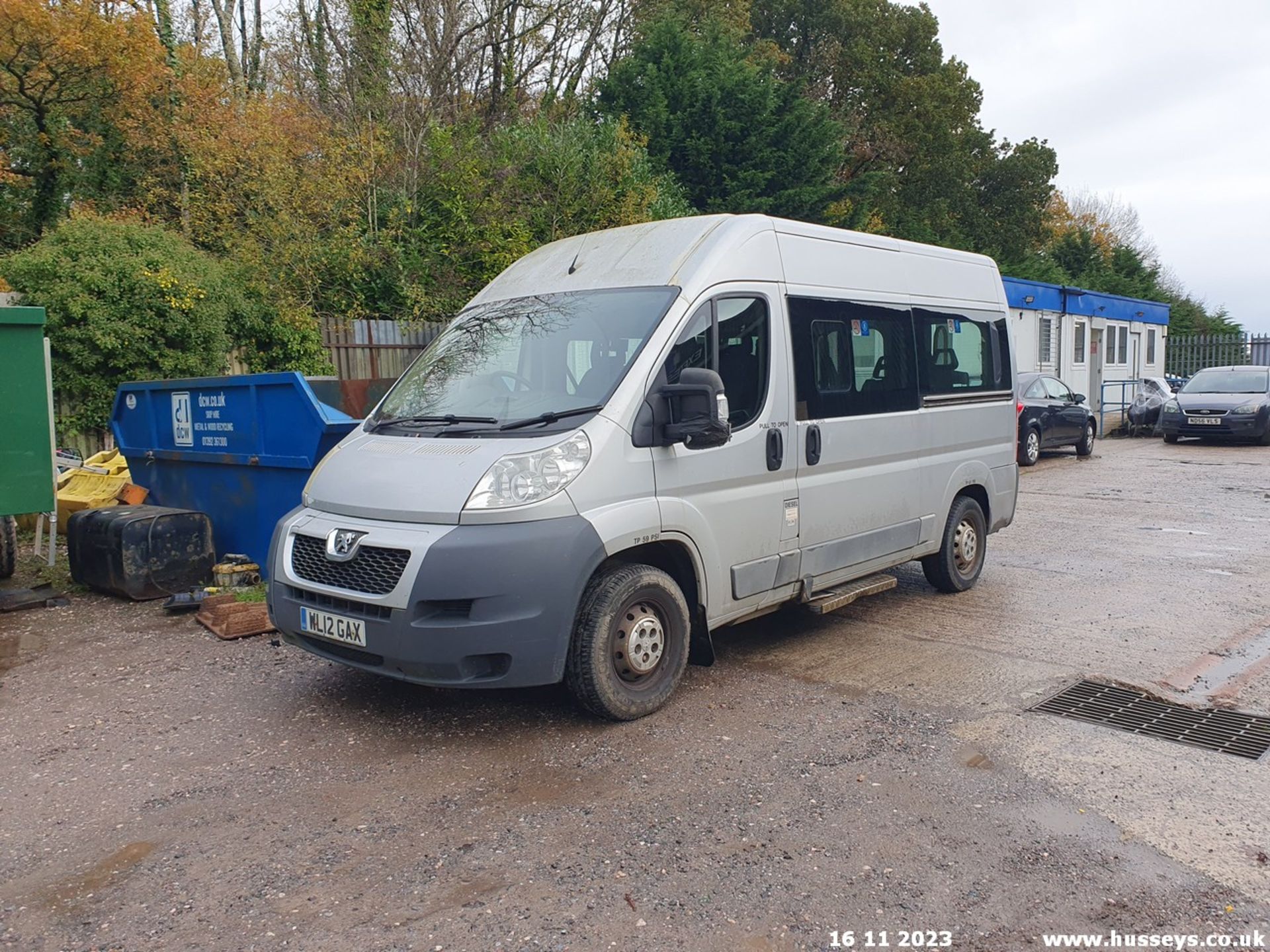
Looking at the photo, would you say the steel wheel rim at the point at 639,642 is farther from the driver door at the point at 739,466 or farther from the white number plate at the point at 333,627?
the white number plate at the point at 333,627

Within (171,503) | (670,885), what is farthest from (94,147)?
(670,885)

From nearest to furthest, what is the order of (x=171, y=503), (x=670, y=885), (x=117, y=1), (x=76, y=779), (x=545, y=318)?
1. (x=670, y=885)
2. (x=76, y=779)
3. (x=545, y=318)
4. (x=171, y=503)
5. (x=117, y=1)

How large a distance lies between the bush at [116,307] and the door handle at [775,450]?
7.95 meters

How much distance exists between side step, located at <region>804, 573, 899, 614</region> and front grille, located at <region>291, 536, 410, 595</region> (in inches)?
104

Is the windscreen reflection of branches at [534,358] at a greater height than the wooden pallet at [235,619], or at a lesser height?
greater

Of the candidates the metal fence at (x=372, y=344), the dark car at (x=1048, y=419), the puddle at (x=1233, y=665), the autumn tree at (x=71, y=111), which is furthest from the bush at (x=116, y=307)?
the dark car at (x=1048, y=419)

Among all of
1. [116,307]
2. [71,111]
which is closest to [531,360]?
[116,307]

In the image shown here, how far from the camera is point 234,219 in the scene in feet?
50.2

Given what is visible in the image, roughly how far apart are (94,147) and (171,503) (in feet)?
38.6

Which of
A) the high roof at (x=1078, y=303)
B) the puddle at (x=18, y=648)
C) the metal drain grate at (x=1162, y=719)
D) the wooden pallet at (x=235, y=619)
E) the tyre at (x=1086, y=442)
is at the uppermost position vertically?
the high roof at (x=1078, y=303)

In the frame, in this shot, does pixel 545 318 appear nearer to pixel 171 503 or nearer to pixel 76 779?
pixel 76 779

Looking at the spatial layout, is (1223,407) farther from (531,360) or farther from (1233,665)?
(531,360)

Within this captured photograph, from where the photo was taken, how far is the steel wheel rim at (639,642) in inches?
187

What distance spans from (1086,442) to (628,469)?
16.4 meters
